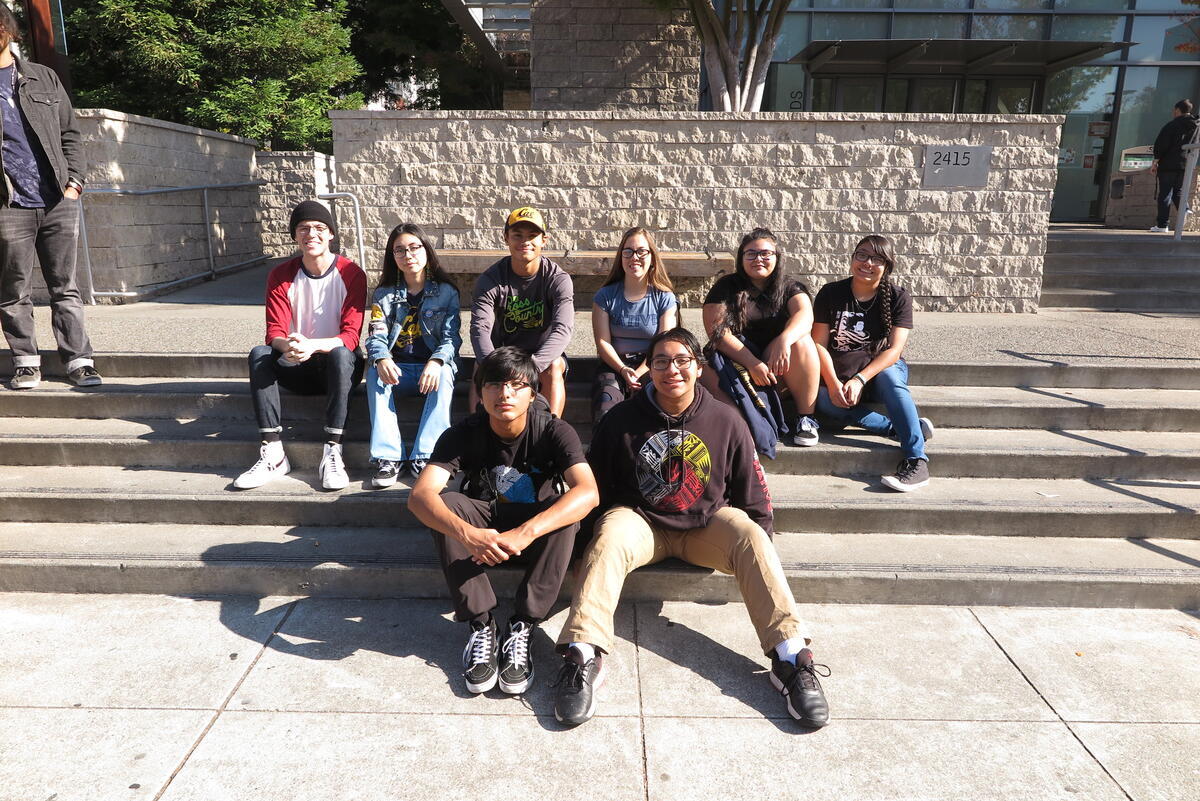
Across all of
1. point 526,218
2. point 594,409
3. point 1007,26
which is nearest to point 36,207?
point 526,218

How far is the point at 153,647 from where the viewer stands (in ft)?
11.0

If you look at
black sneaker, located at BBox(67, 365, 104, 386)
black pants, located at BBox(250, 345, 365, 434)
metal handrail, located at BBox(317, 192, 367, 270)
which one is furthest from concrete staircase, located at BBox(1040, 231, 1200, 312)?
black sneaker, located at BBox(67, 365, 104, 386)

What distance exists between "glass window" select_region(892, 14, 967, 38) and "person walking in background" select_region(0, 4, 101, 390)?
12857 millimetres

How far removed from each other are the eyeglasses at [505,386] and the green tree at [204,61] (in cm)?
1097

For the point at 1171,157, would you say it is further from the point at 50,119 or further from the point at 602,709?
the point at 50,119

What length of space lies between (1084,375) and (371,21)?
17.4 metres

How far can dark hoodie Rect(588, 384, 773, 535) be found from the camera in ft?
11.4

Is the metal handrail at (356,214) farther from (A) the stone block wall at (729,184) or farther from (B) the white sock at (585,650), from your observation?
(B) the white sock at (585,650)

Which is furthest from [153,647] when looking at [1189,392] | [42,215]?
[1189,392]

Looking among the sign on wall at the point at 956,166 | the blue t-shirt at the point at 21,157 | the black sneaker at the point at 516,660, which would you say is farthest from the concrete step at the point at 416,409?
the sign on wall at the point at 956,166

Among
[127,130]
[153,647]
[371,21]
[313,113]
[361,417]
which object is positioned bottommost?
[153,647]

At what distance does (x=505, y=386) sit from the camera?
3232 millimetres

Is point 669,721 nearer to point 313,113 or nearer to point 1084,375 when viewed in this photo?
point 1084,375

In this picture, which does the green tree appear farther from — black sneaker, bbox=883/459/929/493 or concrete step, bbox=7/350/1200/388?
black sneaker, bbox=883/459/929/493
